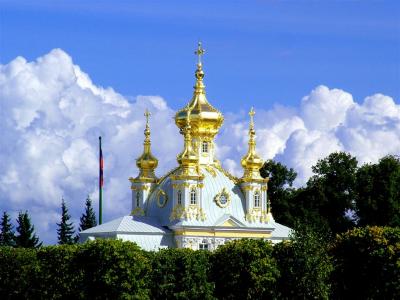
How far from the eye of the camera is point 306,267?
65.7m

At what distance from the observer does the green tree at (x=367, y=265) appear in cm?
6556

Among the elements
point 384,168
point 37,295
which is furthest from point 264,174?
point 37,295

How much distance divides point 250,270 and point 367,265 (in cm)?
582

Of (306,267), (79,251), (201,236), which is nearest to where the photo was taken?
(306,267)

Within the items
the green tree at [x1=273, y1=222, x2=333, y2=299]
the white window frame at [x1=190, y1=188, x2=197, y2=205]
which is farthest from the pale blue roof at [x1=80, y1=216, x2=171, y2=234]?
the green tree at [x1=273, y1=222, x2=333, y2=299]

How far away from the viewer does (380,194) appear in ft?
330

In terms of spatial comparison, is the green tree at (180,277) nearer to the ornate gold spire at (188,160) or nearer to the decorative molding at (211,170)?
the ornate gold spire at (188,160)

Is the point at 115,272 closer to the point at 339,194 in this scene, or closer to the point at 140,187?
the point at 140,187

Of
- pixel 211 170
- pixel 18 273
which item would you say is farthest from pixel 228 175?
pixel 18 273

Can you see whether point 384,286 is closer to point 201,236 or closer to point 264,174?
point 201,236

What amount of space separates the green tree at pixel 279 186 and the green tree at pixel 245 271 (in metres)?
37.7

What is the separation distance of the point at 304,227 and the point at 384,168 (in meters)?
35.1

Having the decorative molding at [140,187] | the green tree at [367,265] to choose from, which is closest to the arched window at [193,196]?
the decorative molding at [140,187]

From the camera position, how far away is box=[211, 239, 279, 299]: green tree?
67.1 metres
